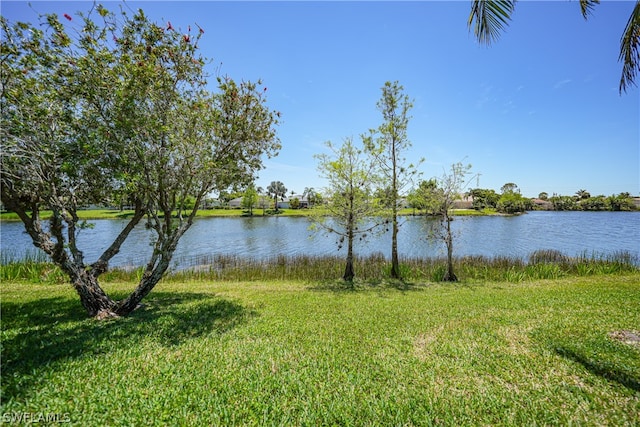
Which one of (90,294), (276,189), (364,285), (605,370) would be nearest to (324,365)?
(605,370)

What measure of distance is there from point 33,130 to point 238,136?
3906 millimetres

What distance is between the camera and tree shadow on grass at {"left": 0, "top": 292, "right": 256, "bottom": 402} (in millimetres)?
3881

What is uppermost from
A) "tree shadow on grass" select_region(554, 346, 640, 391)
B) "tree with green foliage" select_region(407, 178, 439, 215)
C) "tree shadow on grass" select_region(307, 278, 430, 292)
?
"tree with green foliage" select_region(407, 178, 439, 215)

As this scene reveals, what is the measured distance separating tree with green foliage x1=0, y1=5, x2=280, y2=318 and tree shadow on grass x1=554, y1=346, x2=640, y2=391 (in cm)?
784

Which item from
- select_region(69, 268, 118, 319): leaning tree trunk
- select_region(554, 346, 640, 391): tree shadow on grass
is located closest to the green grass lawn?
select_region(554, 346, 640, 391): tree shadow on grass

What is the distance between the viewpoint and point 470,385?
3783 mm

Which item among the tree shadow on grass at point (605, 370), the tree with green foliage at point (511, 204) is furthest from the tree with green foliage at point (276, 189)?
the tree shadow on grass at point (605, 370)

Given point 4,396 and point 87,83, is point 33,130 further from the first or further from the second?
point 4,396

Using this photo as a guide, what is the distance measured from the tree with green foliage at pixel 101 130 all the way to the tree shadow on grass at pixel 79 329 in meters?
0.78

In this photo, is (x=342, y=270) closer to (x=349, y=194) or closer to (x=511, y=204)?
(x=349, y=194)

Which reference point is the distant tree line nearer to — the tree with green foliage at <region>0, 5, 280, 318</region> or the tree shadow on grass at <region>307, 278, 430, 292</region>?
the tree shadow on grass at <region>307, 278, 430, 292</region>

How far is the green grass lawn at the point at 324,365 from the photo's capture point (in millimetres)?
3207

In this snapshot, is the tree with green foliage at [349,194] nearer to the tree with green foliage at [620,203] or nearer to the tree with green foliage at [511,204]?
the tree with green foliage at [511,204]

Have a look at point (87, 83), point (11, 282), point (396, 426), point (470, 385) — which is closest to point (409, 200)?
point (470, 385)
